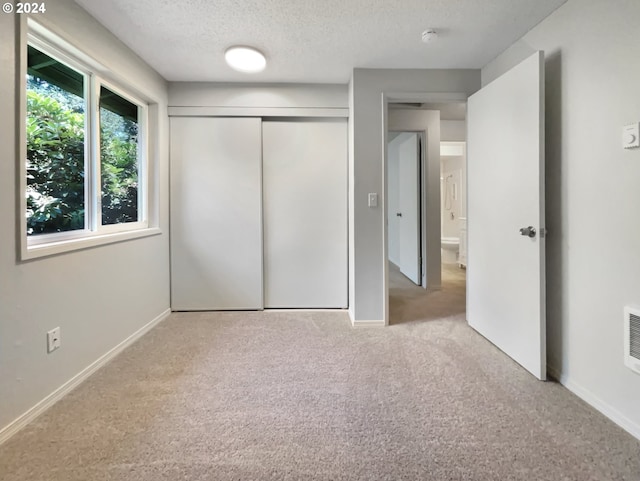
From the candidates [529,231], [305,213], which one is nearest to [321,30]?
[305,213]

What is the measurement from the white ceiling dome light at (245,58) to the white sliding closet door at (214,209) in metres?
0.57

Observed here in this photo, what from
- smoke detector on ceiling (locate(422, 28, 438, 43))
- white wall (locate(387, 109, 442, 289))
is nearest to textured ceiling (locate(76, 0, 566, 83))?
smoke detector on ceiling (locate(422, 28, 438, 43))

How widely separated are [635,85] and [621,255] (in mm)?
761

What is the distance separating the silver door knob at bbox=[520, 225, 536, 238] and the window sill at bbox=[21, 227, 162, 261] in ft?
8.63

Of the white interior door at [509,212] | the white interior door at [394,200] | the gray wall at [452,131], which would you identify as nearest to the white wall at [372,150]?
the white interior door at [509,212]

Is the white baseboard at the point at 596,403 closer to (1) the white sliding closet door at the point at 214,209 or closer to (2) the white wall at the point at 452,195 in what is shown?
(1) the white sliding closet door at the point at 214,209

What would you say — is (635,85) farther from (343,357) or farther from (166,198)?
(166,198)

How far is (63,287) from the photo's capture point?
5.78ft

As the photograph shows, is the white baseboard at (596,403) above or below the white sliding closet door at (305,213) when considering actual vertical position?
below

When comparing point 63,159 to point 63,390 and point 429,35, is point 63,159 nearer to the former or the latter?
point 63,390

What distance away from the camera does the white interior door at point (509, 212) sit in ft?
6.15

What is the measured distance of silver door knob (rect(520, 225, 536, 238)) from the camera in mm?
1891

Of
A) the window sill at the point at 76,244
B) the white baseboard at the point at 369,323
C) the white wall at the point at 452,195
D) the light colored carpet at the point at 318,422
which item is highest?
the white wall at the point at 452,195

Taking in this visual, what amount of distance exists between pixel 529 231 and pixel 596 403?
930 millimetres
